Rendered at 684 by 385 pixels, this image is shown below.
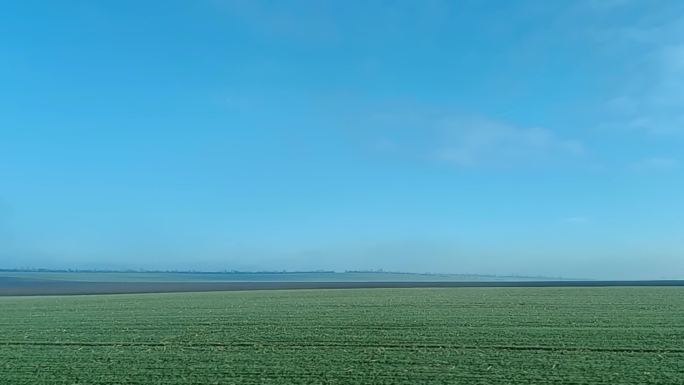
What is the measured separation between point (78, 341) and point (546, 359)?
17211 millimetres

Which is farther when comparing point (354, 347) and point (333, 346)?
point (333, 346)

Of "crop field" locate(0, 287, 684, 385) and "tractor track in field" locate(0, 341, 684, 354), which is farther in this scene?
"tractor track in field" locate(0, 341, 684, 354)

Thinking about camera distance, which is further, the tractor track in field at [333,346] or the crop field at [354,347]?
the tractor track in field at [333,346]

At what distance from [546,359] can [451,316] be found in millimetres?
10204

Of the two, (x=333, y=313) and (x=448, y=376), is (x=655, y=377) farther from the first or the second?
(x=333, y=313)

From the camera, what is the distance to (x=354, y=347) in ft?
56.7

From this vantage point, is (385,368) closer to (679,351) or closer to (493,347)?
(493,347)

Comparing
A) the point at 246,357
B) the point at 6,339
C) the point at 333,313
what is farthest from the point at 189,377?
the point at 333,313

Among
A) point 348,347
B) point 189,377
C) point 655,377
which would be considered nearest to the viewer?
point 655,377

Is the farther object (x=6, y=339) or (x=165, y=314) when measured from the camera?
(x=165, y=314)

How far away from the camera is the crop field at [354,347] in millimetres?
13789

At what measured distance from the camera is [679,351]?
1591 centimetres

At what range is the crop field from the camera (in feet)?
45.2

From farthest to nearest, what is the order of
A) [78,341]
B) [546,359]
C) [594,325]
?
1. [594,325]
2. [78,341]
3. [546,359]
